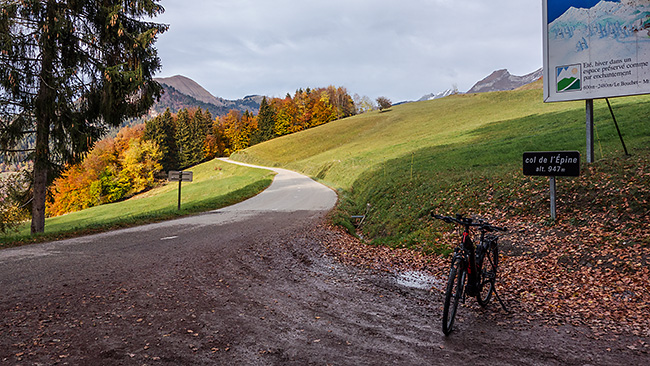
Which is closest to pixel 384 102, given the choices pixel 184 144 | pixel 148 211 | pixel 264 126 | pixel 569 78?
pixel 264 126

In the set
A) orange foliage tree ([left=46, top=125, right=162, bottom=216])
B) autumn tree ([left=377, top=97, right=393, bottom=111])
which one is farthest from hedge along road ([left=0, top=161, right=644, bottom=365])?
autumn tree ([left=377, top=97, right=393, bottom=111])

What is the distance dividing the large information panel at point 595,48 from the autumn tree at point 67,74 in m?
14.4

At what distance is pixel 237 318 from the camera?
5.08 metres

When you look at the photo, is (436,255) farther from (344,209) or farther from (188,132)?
(188,132)

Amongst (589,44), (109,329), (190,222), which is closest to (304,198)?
(190,222)

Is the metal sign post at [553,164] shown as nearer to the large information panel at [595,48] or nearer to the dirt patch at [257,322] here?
the large information panel at [595,48]

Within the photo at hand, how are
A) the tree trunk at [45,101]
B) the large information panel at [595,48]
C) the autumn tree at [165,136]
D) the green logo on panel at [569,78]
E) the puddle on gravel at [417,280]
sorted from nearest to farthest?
the puddle on gravel at [417,280] < the large information panel at [595,48] < the green logo on panel at [569,78] < the tree trunk at [45,101] < the autumn tree at [165,136]

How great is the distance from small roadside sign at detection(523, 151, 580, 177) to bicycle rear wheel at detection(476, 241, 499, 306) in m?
4.89

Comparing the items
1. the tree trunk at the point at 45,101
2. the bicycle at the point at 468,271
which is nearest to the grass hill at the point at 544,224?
the bicycle at the point at 468,271

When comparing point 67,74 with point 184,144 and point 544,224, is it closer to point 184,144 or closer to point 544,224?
point 544,224

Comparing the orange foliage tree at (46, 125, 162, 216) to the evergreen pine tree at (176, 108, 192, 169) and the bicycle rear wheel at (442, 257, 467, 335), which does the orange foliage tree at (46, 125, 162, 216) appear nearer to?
the evergreen pine tree at (176, 108, 192, 169)

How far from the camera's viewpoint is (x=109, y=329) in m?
4.62

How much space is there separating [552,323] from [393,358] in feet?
8.90

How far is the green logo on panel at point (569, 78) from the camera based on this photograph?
11586mm
